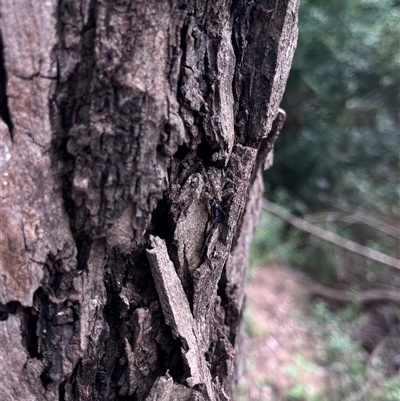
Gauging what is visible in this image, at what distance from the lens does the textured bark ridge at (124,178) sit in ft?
1.77

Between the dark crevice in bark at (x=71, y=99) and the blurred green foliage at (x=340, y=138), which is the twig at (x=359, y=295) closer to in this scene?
the blurred green foliage at (x=340, y=138)

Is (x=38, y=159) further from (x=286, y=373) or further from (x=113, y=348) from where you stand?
(x=286, y=373)

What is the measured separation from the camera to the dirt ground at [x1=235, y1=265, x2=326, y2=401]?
2.43 metres

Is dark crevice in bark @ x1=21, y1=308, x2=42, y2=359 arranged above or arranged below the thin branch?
above

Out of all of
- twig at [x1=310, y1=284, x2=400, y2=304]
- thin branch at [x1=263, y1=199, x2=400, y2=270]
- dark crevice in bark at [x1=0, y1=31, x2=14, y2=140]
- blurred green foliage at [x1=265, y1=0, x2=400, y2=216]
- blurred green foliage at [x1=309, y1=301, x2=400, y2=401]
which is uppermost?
dark crevice in bark at [x1=0, y1=31, x2=14, y2=140]

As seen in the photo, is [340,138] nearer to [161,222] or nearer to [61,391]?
[161,222]

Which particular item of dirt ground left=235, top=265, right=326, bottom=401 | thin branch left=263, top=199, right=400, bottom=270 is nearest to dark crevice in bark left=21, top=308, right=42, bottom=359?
dirt ground left=235, top=265, right=326, bottom=401

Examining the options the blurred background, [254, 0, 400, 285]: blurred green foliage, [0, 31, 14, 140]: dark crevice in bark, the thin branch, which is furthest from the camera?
[254, 0, 400, 285]: blurred green foliage

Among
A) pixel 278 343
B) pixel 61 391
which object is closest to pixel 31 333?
pixel 61 391

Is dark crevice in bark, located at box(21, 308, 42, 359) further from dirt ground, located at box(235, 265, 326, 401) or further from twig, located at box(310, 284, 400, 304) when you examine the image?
twig, located at box(310, 284, 400, 304)

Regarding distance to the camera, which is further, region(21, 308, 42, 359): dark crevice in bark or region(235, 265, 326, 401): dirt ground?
region(235, 265, 326, 401): dirt ground

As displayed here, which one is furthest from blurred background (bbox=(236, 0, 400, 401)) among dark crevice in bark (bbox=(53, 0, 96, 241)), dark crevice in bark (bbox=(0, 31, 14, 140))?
dark crevice in bark (bbox=(0, 31, 14, 140))

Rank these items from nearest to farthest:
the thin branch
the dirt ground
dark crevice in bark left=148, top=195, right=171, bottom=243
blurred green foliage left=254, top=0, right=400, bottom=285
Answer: dark crevice in bark left=148, top=195, right=171, bottom=243
the dirt ground
the thin branch
blurred green foliage left=254, top=0, right=400, bottom=285

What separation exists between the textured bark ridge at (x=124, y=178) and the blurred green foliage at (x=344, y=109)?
3887mm
